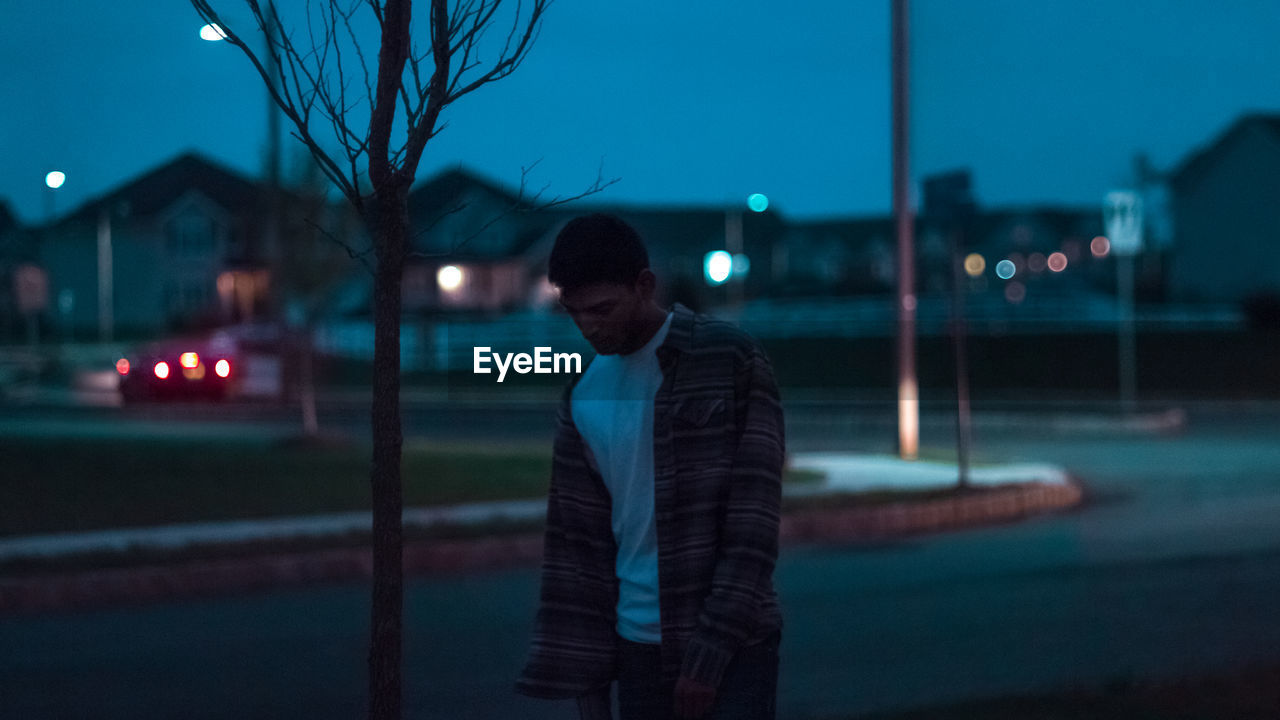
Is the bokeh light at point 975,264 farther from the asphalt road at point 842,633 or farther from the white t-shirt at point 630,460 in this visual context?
the white t-shirt at point 630,460

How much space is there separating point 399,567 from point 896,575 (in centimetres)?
707

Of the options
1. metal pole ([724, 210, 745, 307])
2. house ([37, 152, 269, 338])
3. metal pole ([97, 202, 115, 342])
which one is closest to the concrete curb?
metal pole ([724, 210, 745, 307])

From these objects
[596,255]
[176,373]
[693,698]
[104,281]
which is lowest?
[693,698]

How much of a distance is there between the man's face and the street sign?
21418 millimetres

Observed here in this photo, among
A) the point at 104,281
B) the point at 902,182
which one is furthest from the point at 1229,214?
the point at 104,281

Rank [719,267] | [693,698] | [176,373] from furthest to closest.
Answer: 1. [176,373]
2. [719,267]
3. [693,698]

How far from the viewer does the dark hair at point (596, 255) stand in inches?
125

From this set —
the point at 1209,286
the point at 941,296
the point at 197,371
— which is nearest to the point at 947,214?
the point at 197,371

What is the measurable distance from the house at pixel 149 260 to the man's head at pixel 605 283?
186ft

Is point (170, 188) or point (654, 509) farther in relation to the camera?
point (170, 188)

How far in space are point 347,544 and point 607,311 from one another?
Result: 793 centimetres

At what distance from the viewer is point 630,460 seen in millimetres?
3191

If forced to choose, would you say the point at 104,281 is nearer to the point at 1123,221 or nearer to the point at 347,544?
the point at 1123,221

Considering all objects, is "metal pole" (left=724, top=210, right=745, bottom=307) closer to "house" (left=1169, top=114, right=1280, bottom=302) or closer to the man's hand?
"house" (left=1169, top=114, right=1280, bottom=302)
